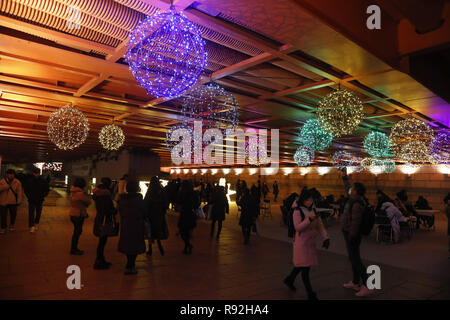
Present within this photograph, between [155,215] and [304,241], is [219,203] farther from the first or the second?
[304,241]

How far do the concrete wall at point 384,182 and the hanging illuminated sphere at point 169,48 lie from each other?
18650 mm

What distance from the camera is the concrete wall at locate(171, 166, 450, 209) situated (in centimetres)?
1709

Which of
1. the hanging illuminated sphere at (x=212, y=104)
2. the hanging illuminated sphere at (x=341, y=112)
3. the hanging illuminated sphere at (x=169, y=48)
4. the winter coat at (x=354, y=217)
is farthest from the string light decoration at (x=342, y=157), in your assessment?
the hanging illuminated sphere at (x=169, y=48)

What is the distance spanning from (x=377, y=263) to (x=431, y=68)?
3.71m

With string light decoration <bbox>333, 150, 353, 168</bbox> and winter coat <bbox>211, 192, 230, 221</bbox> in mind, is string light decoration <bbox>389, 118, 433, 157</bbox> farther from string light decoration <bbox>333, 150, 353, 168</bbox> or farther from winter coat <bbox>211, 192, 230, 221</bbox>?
string light decoration <bbox>333, 150, 353, 168</bbox>

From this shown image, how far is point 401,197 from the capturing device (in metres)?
10.3

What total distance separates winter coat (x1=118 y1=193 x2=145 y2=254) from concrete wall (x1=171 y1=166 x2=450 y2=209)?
17.9 m

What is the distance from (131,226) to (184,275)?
3.52ft

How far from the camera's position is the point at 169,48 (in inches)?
107

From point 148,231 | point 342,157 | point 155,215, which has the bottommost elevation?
point 148,231

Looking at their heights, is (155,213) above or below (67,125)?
below

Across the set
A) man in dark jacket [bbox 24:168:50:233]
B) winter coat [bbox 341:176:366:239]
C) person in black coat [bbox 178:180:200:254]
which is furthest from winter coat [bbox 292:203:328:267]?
man in dark jacket [bbox 24:168:50:233]

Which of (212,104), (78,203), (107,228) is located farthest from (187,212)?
(212,104)

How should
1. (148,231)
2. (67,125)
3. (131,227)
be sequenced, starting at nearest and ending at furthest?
(131,227) < (148,231) < (67,125)
